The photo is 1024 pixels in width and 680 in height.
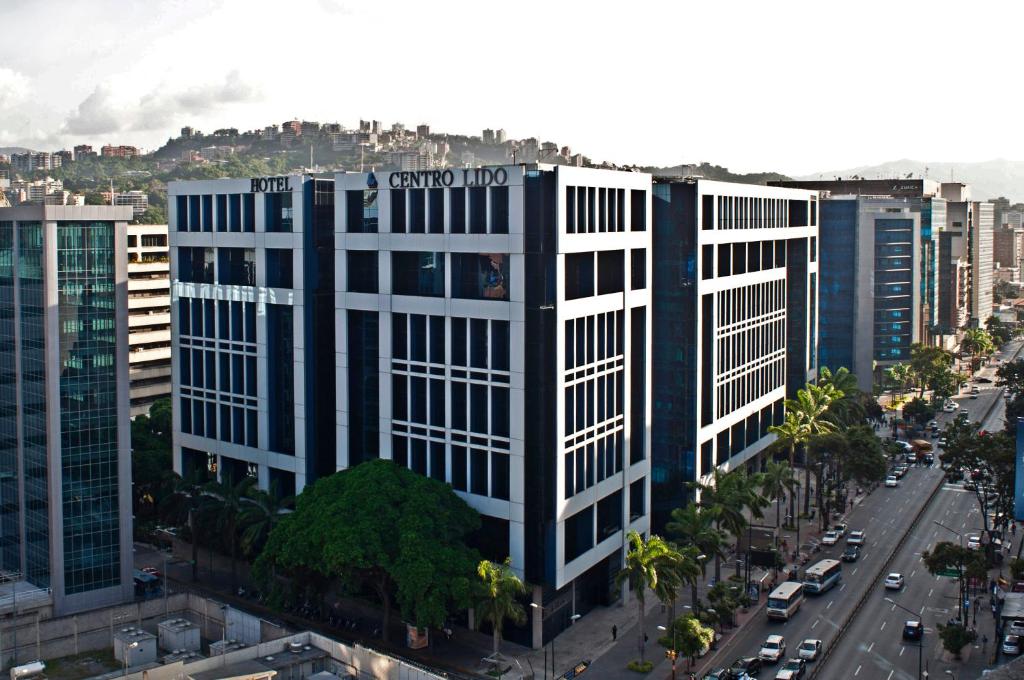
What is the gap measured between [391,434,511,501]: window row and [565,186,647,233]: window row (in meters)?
21.1

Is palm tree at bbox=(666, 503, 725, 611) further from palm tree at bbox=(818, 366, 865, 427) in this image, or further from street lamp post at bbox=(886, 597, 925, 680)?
palm tree at bbox=(818, 366, 865, 427)

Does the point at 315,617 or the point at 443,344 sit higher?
the point at 443,344

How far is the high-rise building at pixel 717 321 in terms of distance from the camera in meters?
117

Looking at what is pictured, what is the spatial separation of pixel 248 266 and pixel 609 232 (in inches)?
1576

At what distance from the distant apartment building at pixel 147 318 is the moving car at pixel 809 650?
12022 cm

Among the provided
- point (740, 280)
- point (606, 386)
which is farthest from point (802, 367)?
point (606, 386)

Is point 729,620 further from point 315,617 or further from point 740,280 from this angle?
point 740,280

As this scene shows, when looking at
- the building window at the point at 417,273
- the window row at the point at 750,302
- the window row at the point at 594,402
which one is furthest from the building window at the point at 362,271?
the window row at the point at 750,302

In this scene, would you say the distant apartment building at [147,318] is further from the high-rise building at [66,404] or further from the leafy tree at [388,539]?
the leafy tree at [388,539]

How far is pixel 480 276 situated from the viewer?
95.8 meters

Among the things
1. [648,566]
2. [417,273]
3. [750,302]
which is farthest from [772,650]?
[750,302]

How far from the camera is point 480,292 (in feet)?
314

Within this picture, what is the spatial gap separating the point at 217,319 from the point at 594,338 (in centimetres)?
4388

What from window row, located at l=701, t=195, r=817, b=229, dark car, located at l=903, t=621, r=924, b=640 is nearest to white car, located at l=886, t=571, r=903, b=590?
dark car, located at l=903, t=621, r=924, b=640
